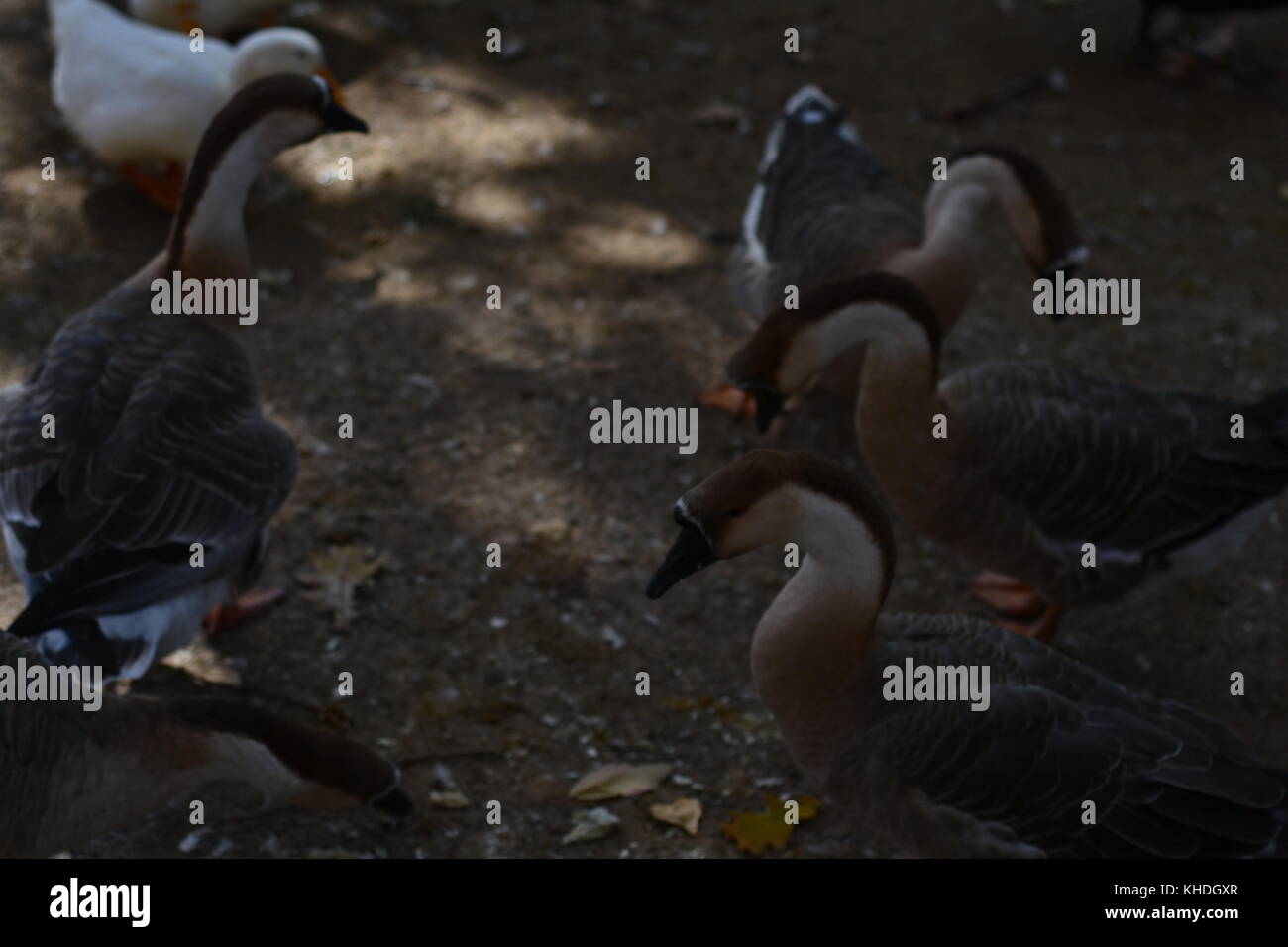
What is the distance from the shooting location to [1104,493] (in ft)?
13.2

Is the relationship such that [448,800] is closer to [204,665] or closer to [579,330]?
[204,665]

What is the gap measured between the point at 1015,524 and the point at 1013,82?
407cm

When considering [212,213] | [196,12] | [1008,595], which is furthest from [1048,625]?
[196,12]

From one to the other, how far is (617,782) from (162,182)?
11.9ft

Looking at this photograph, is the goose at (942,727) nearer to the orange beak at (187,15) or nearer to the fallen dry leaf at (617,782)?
the fallen dry leaf at (617,782)

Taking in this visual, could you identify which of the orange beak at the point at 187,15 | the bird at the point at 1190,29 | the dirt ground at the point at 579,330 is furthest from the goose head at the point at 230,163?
the bird at the point at 1190,29

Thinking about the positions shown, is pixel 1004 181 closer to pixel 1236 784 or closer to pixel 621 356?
pixel 621 356

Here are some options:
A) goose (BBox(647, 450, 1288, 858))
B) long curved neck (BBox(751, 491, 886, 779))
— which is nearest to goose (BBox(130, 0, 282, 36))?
goose (BBox(647, 450, 1288, 858))

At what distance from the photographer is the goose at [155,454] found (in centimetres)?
338

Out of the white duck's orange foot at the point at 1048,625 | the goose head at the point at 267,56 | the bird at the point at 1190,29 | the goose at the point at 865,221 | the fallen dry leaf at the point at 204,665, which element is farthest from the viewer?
the bird at the point at 1190,29

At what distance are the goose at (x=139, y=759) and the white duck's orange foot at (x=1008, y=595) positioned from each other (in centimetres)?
222

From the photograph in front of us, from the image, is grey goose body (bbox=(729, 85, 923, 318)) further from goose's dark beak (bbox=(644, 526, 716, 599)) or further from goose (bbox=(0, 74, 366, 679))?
goose's dark beak (bbox=(644, 526, 716, 599))

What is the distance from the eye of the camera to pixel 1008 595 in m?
4.54
